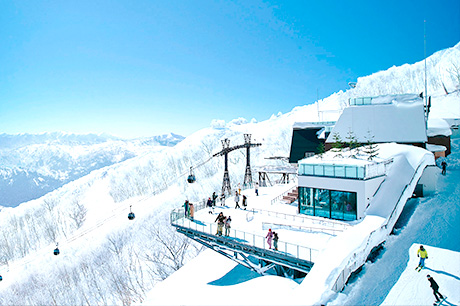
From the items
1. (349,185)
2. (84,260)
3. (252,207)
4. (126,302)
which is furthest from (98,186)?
(349,185)

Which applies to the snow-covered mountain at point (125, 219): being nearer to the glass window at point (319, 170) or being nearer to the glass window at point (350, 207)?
the glass window at point (319, 170)

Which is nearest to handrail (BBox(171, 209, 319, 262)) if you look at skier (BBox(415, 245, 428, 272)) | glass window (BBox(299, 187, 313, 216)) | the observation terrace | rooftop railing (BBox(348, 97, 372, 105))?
the observation terrace

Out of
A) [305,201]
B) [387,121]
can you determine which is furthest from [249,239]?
[387,121]

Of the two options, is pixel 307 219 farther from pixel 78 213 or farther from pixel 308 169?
pixel 78 213

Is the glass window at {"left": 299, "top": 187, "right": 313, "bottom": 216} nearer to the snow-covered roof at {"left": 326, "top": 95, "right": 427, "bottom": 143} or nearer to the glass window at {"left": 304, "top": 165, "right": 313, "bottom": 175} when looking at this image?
the glass window at {"left": 304, "top": 165, "right": 313, "bottom": 175}

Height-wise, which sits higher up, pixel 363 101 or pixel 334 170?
pixel 363 101
